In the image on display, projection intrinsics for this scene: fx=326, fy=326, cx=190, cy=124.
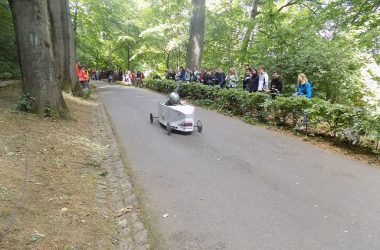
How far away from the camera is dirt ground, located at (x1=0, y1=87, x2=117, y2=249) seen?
12.4 feet

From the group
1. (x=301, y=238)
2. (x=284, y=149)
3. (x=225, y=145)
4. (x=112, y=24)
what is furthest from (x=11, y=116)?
Answer: (x=112, y=24)

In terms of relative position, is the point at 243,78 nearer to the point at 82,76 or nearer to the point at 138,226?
the point at 82,76

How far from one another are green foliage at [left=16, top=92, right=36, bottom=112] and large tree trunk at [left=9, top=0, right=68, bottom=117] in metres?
0.09

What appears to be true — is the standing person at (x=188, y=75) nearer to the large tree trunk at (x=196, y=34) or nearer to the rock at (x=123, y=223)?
the large tree trunk at (x=196, y=34)

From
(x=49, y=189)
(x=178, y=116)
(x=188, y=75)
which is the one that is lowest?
(x=49, y=189)

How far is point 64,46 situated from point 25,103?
8.74 meters

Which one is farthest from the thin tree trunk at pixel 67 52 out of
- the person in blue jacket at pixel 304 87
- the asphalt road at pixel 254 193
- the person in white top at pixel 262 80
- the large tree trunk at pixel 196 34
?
the person in blue jacket at pixel 304 87

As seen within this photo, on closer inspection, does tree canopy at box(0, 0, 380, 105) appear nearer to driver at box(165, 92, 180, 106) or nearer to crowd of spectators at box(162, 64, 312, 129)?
crowd of spectators at box(162, 64, 312, 129)

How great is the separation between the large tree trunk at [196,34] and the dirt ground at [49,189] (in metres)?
14.2

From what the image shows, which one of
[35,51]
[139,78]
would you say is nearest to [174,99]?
[35,51]

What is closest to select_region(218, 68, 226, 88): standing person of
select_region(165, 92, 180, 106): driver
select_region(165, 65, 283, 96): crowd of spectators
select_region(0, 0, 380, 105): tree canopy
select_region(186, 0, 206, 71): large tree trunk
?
select_region(165, 65, 283, 96): crowd of spectators

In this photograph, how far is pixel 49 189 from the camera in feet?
16.4

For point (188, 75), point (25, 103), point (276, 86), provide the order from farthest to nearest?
point (188, 75) < point (276, 86) < point (25, 103)

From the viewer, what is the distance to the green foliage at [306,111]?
7.58 metres
